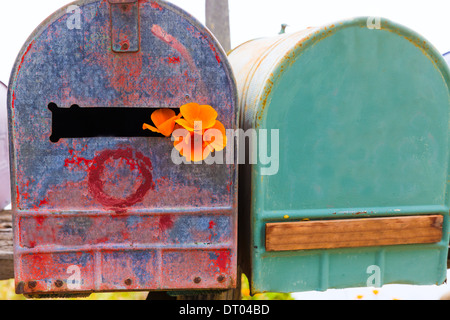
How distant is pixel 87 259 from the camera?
1.25 metres

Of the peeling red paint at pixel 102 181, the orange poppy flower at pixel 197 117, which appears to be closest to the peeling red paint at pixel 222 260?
the peeling red paint at pixel 102 181

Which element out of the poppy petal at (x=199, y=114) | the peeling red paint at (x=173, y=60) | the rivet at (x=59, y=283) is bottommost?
the rivet at (x=59, y=283)

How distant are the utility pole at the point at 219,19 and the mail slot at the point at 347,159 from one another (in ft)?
3.81

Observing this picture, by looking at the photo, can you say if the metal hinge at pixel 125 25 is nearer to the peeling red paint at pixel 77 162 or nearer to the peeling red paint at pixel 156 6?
the peeling red paint at pixel 156 6

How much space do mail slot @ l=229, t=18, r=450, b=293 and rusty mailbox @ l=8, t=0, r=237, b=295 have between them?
0.50 feet

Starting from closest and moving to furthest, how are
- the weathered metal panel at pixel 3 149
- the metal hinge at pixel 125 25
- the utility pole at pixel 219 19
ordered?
the metal hinge at pixel 125 25, the weathered metal panel at pixel 3 149, the utility pole at pixel 219 19

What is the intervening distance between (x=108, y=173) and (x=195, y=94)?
1.28 ft

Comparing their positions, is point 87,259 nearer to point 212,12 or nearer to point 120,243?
point 120,243

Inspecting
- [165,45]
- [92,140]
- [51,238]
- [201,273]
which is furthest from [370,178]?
[51,238]

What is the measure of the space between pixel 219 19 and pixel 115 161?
1633 millimetres

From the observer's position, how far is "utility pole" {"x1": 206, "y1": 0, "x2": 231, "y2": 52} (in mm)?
2467

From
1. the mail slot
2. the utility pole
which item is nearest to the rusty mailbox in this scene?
the mail slot

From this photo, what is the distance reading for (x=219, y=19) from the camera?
2.48 meters

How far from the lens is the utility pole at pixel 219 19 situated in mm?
2467
